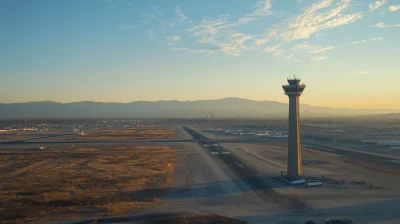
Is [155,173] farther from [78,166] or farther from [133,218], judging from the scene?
[133,218]

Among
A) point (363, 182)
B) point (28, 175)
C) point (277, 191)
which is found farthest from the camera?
point (28, 175)

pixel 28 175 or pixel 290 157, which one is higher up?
pixel 290 157

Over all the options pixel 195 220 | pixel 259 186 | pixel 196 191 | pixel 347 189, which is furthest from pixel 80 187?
pixel 347 189

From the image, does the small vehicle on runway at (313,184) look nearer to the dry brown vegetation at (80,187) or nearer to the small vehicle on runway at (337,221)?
the small vehicle on runway at (337,221)

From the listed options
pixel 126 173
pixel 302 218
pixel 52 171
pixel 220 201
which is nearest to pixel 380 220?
pixel 302 218

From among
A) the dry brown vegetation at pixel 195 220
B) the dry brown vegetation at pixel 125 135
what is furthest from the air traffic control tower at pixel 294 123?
the dry brown vegetation at pixel 125 135

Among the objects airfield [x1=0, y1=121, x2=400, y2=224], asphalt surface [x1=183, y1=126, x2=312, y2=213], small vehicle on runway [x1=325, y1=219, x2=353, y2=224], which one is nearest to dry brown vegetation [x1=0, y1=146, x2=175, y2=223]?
airfield [x1=0, y1=121, x2=400, y2=224]

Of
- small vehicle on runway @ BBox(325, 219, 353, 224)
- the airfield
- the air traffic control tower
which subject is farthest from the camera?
the air traffic control tower

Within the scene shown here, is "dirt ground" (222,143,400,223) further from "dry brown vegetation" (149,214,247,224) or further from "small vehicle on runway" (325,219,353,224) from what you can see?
"dry brown vegetation" (149,214,247,224)
